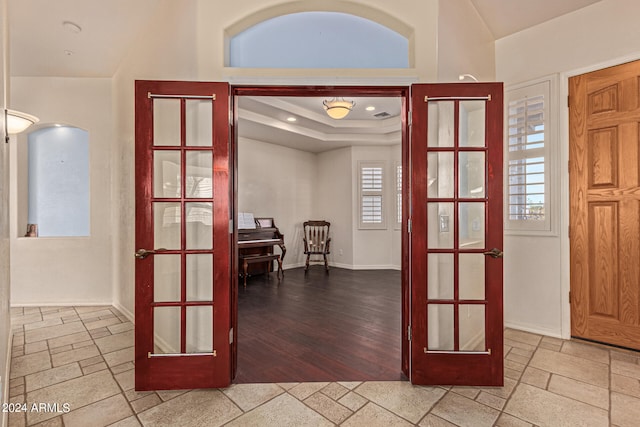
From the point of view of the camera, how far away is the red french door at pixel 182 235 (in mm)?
2188

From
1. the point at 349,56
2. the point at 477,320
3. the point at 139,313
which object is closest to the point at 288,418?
the point at 139,313

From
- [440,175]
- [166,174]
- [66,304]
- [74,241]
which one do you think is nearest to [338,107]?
[440,175]

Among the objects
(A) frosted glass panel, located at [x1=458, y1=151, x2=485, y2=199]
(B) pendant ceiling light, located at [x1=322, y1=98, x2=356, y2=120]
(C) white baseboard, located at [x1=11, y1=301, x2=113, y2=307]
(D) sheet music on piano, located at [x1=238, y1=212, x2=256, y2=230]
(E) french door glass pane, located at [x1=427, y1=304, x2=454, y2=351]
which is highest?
(B) pendant ceiling light, located at [x1=322, y1=98, x2=356, y2=120]

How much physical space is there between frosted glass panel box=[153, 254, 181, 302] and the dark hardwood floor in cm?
81

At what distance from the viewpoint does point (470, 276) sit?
90.4 inches

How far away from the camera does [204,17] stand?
2.35 m

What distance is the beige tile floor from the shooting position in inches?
74.9

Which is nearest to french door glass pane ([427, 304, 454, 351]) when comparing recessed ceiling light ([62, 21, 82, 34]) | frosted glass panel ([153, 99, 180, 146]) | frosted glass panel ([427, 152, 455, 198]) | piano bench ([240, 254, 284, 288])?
frosted glass panel ([427, 152, 455, 198])

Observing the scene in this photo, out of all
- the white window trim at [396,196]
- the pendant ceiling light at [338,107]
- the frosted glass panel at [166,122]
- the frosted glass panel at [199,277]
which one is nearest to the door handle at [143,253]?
the frosted glass panel at [199,277]

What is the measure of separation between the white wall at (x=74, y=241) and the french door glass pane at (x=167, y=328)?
2706mm

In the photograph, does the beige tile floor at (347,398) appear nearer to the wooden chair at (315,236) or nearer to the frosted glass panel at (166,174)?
the frosted glass panel at (166,174)

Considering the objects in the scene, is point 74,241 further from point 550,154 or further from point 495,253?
point 550,154

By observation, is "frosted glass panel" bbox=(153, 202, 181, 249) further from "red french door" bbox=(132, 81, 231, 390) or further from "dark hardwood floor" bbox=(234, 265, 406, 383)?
"dark hardwood floor" bbox=(234, 265, 406, 383)

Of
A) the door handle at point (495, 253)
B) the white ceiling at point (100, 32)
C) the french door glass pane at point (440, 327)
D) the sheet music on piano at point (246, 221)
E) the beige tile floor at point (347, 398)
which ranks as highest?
the white ceiling at point (100, 32)
